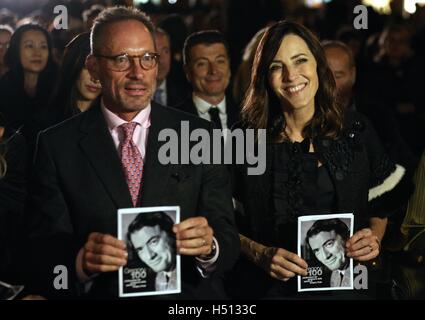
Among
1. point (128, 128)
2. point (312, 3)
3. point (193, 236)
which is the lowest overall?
point (193, 236)

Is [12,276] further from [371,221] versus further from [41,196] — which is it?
[371,221]

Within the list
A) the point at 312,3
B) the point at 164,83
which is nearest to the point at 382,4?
the point at 312,3

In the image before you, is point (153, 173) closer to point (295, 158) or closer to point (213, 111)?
point (295, 158)

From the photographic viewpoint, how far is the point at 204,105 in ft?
16.4

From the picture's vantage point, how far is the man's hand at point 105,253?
3162mm

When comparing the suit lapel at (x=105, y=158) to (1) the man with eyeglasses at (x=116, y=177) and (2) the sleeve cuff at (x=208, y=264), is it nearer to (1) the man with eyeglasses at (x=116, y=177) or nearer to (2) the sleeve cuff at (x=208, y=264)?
(1) the man with eyeglasses at (x=116, y=177)

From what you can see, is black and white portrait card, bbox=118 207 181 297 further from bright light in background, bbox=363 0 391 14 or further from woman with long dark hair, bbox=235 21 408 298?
bright light in background, bbox=363 0 391 14

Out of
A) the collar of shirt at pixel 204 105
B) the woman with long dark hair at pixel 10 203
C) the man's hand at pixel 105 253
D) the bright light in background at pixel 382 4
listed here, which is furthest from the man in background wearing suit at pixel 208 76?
the bright light in background at pixel 382 4

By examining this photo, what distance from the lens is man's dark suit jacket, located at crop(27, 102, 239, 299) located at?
3408 mm

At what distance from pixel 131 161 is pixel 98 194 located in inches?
7.8

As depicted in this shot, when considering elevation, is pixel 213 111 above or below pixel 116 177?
above

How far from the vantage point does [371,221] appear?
3938 millimetres
